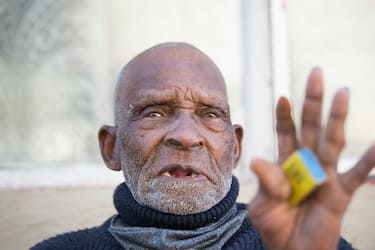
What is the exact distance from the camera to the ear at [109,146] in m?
2.03

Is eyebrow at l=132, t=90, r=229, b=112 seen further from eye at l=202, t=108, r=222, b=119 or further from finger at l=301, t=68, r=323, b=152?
finger at l=301, t=68, r=323, b=152

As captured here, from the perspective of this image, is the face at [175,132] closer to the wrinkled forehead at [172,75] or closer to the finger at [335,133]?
the wrinkled forehead at [172,75]

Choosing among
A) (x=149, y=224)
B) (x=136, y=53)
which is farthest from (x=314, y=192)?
(x=136, y=53)

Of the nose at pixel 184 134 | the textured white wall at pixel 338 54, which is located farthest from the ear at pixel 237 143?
the textured white wall at pixel 338 54

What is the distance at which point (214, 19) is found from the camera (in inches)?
118

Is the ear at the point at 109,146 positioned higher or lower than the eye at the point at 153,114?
lower

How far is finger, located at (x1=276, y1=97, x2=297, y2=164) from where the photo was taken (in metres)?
1.25

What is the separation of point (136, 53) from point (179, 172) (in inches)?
55.6

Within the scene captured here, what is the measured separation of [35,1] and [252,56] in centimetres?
125

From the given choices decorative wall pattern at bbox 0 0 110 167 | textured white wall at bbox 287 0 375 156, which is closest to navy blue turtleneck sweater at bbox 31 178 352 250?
decorative wall pattern at bbox 0 0 110 167

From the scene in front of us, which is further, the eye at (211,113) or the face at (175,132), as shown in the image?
the eye at (211,113)

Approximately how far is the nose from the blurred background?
115 cm

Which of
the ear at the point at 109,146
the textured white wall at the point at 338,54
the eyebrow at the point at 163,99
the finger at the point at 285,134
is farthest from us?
the textured white wall at the point at 338,54

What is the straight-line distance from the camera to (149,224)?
175 centimetres
